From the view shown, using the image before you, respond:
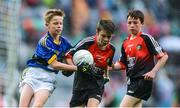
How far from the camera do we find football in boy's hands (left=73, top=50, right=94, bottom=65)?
9.09 meters

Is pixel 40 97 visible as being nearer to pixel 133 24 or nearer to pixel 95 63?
pixel 95 63

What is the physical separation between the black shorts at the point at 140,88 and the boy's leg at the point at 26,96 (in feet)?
4.75

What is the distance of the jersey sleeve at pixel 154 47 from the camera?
31.1ft

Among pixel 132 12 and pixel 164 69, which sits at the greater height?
pixel 132 12

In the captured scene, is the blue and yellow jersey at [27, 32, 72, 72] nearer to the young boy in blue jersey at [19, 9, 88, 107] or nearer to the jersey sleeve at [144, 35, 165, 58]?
the young boy in blue jersey at [19, 9, 88, 107]

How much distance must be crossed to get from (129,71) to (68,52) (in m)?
0.96

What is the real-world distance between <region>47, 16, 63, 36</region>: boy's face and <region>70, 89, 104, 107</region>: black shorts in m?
0.89

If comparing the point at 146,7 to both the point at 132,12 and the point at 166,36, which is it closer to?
the point at 166,36

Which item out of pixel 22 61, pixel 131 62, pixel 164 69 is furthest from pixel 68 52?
pixel 164 69

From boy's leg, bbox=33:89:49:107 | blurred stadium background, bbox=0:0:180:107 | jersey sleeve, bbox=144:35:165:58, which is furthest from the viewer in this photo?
blurred stadium background, bbox=0:0:180:107

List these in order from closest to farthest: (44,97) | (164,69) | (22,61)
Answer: (44,97) → (22,61) → (164,69)

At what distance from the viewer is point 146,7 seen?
1861 cm

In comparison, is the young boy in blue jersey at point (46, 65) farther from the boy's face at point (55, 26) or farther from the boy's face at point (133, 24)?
the boy's face at point (133, 24)

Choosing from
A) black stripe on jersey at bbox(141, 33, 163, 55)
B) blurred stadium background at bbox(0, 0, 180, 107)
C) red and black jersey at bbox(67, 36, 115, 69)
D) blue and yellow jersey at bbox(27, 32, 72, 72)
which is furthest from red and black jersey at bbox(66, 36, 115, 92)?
blurred stadium background at bbox(0, 0, 180, 107)
